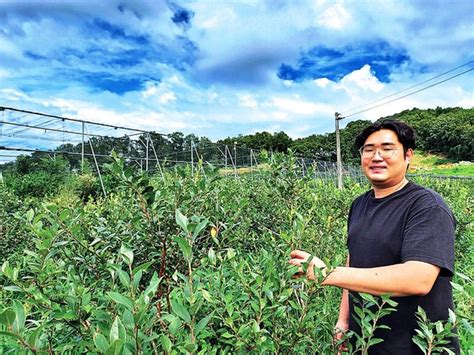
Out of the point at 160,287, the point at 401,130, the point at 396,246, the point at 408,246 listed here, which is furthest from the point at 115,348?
the point at 401,130

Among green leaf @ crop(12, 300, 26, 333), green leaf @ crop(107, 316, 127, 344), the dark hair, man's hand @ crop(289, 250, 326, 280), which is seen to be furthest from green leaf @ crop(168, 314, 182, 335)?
the dark hair

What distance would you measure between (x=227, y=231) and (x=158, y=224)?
294 millimetres

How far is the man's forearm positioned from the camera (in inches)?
46.5

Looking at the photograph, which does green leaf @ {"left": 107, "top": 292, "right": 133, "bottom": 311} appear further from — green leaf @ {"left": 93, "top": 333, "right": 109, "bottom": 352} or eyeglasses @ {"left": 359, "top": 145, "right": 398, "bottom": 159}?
eyeglasses @ {"left": 359, "top": 145, "right": 398, "bottom": 159}

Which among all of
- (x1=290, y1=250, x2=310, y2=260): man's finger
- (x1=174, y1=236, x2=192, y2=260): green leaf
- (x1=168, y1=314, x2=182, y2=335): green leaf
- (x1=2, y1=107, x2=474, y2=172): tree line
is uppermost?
(x1=2, y1=107, x2=474, y2=172): tree line

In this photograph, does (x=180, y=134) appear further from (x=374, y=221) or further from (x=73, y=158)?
(x=374, y=221)

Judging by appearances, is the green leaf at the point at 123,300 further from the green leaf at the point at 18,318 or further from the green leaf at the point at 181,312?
the green leaf at the point at 18,318

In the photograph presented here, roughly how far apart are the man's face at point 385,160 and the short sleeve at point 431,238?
0.71 feet

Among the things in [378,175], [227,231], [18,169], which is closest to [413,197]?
[378,175]

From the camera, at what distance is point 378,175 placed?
64.6 inches

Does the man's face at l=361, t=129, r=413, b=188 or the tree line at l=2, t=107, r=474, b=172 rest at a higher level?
the tree line at l=2, t=107, r=474, b=172

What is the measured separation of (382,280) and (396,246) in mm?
371

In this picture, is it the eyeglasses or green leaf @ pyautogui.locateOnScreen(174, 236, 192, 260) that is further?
the eyeglasses

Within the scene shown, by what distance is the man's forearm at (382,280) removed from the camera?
1.18 metres
